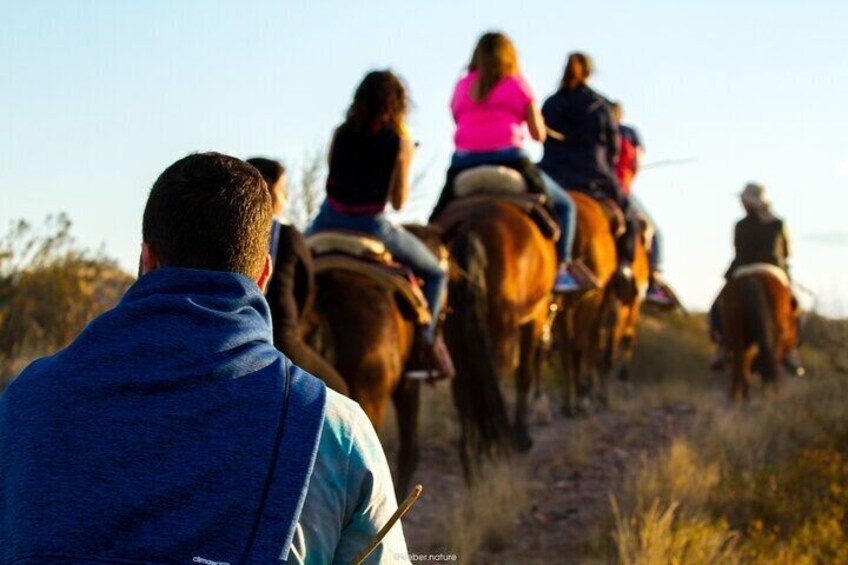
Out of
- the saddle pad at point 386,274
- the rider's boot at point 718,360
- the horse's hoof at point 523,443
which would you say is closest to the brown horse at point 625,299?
the rider's boot at point 718,360

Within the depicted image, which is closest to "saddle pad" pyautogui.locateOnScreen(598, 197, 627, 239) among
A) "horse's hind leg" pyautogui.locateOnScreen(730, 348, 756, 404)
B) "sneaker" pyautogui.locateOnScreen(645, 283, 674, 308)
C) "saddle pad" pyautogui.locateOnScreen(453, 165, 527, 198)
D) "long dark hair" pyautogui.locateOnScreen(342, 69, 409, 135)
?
"sneaker" pyautogui.locateOnScreen(645, 283, 674, 308)

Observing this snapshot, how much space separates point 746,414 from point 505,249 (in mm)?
4191

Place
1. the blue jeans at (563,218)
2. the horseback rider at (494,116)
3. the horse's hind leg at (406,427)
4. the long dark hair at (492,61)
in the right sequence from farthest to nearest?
the blue jeans at (563,218), the horseback rider at (494,116), the long dark hair at (492,61), the horse's hind leg at (406,427)

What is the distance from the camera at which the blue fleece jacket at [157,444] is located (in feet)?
7.57

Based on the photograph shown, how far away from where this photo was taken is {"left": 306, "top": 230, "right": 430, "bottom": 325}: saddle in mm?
7203

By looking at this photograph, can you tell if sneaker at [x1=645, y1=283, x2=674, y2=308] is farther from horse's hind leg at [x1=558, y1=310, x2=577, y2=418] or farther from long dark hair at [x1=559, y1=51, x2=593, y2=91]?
long dark hair at [x1=559, y1=51, x2=593, y2=91]

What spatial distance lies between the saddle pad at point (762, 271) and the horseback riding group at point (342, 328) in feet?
0.08

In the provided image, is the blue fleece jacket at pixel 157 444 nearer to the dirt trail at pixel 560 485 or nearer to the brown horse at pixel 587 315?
the dirt trail at pixel 560 485

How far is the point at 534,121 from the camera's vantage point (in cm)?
958

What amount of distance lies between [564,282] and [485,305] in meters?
1.72

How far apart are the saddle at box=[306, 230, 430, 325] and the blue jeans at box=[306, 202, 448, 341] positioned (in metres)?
0.12

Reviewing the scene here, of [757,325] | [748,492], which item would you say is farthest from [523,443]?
[757,325]

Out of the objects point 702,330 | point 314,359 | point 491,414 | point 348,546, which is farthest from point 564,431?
point 702,330

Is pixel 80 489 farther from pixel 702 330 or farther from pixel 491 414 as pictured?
pixel 702 330
